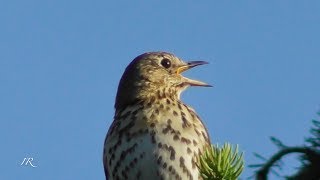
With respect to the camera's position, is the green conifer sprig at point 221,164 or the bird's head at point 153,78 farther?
the bird's head at point 153,78

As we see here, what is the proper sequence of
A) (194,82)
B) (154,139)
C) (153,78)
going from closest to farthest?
(154,139), (194,82), (153,78)

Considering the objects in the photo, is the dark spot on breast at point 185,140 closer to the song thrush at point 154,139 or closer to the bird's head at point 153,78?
the song thrush at point 154,139

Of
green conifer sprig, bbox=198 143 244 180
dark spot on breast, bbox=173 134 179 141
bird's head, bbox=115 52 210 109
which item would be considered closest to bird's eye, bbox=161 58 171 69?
bird's head, bbox=115 52 210 109

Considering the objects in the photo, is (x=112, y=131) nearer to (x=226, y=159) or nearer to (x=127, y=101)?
(x=127, y=101)

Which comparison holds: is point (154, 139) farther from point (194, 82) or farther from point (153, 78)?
point (153, 78)

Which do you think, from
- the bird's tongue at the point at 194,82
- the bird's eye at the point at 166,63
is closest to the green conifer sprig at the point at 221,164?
the bird's tongue at the point at 194,82

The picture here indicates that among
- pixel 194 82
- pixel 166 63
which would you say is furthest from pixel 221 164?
pixel 166 63
